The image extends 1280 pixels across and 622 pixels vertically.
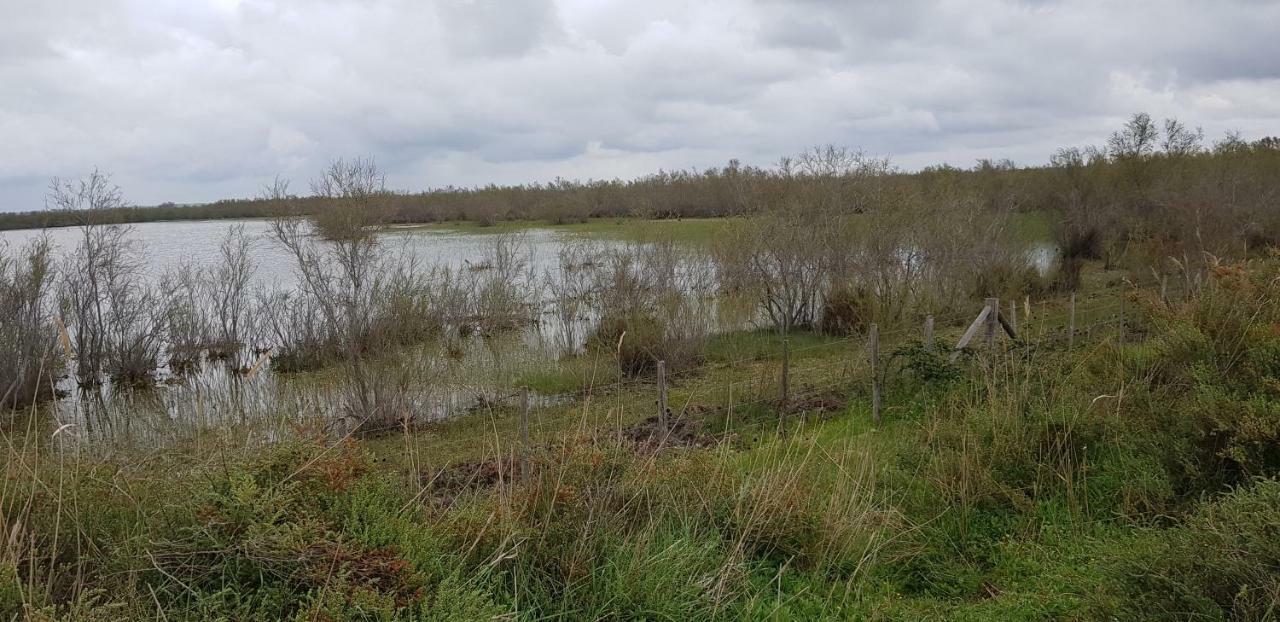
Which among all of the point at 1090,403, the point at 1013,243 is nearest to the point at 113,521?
the point at 1090,403

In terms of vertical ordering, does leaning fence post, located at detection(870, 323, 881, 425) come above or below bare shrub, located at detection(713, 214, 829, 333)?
below

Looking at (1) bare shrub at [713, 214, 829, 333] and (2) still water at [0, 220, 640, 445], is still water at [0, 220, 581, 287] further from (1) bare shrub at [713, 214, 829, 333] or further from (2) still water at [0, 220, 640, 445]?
(1) bare shrub at [713, 214, 829, 333]

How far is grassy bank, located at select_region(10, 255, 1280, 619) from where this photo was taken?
365cm

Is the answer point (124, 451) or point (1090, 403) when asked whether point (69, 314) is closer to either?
point (124, 451)

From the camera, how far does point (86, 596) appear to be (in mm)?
3375

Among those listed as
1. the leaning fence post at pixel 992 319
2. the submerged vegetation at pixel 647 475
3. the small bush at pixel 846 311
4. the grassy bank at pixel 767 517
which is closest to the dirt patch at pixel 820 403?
the submerged vegetation at pixel 647 475

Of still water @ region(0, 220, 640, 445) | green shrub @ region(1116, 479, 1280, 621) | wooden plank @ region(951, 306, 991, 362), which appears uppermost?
wooden plank @ region(951, 306, 991, 362)

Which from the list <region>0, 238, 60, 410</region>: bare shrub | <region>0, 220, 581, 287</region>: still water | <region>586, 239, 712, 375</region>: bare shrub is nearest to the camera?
<region>0, 238, 60, 410</region>: bare shrub

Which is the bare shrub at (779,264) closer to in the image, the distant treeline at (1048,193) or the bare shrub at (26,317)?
the distant treeline at (1048,193)

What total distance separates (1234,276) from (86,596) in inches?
351

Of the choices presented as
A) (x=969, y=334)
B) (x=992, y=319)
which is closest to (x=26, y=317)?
(x=969, y=334)

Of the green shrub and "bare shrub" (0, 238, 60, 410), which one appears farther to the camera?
"bare shrub" (0, 238, 60, 410)

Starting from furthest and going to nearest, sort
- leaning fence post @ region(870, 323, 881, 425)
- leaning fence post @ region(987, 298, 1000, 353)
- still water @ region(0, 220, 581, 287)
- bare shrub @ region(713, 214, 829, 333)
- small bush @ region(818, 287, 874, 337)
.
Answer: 1. still water @ region(0, 220, 581, 287)
2. bare shrub @ region(713, 214, 829, 333)
3. small bush @ region(818, 287, 874, 337)
4. leaning fence post @ region(987, 298, 1000, 353)
5. leaning fence post @ region(870, 323, 881, 425)

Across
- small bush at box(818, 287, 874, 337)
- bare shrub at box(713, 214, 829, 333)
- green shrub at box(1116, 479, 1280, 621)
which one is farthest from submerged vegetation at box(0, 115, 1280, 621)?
bare shrub at box(713, 214, 829, 333)
